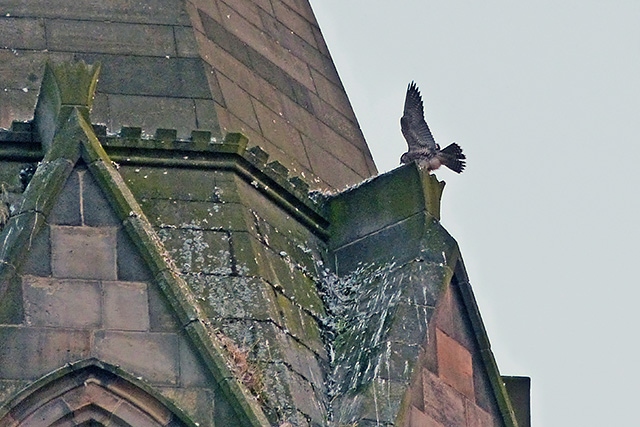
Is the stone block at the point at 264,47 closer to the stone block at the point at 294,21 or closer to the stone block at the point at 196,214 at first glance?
the stone block at the point at 294,21

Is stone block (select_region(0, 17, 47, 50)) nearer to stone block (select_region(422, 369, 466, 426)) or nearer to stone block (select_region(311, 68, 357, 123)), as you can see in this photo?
stone block (select_region(311, 68, 357, 123))

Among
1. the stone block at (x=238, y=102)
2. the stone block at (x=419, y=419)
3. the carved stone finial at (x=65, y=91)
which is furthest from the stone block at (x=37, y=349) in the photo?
the stone block at (x=238, y=102)

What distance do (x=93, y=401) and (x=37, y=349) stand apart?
49cm

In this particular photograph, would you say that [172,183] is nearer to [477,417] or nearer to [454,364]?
[454,364]

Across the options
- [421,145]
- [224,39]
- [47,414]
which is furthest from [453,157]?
[47,414]

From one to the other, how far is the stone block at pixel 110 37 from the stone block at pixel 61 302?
11.3ft

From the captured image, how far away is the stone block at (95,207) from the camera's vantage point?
18.8 meters

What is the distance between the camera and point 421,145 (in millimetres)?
20969

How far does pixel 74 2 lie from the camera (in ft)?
71.7

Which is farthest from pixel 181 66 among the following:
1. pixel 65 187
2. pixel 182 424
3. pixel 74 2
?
pixel 182 424

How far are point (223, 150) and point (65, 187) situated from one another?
1.80 m

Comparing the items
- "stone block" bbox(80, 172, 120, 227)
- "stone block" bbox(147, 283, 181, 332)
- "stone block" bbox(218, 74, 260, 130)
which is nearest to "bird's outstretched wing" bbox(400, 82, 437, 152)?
"stone block" bbox(218, 74, 260, 130)

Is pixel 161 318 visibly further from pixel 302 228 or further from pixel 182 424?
pixel 302 228

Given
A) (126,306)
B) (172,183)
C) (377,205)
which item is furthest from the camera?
(377,205)
